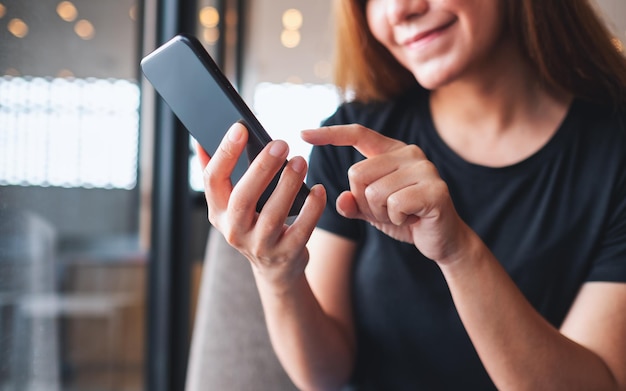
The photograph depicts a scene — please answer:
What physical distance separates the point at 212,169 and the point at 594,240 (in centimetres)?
52

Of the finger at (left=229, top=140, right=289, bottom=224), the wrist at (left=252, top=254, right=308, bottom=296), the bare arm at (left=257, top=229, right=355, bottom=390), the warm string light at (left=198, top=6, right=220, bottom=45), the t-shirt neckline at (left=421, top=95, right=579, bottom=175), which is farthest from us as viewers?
the warm string light at (left=198, top=6, right=220, bottom=45)

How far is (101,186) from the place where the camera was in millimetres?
1689

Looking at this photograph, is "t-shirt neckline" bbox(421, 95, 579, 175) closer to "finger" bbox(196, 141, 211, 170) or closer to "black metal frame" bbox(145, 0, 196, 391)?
"finger" bbox(196, 141, 211, 170)

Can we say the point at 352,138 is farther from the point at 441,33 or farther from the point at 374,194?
the point at 441,33

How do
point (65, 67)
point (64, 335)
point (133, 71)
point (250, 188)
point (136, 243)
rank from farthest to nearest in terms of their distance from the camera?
point (136, 243), point (133, 71), point (64, 335), point (65, 67), point (250, 188)

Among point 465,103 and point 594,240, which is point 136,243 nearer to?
point 465,103

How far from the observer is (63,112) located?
52.9 inches

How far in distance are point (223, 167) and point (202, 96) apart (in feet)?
0.23

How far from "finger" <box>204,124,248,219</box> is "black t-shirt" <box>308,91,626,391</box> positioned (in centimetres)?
35

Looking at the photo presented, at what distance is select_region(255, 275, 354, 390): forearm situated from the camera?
2.64ft

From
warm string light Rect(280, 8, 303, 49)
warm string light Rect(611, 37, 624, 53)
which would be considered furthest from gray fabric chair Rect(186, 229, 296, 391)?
warm string light Rect(280, 8, 303, 49)

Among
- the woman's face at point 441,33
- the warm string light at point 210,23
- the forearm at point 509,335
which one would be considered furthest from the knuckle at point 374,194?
the warm string light at point 210,23

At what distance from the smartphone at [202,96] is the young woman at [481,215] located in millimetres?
140

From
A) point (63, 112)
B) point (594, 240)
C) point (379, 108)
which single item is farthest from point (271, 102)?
point (594, 240)
